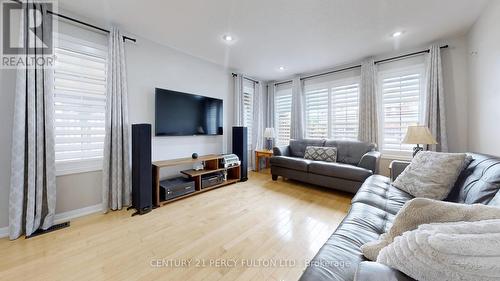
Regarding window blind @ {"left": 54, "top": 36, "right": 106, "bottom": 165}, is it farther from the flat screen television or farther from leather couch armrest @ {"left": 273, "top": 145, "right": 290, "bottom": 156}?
leather couch armrest @ {"left": 273, "top": 145, "right": 290, "bottom": 156}

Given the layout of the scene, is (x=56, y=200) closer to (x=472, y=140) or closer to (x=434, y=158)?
(x=434, y=158)

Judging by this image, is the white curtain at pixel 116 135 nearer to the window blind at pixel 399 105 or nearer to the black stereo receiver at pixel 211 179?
the black stereo receiver at pixel 211 179

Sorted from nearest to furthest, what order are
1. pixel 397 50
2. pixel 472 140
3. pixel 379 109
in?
1. pixel 472 140
2. pixel 397 50
3. pixel 379 109

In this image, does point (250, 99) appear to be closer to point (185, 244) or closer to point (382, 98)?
point (382, 98)

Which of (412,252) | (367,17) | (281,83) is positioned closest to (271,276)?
(412,252)

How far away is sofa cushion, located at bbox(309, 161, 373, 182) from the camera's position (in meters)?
2.73

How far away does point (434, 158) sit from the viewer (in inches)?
67.6

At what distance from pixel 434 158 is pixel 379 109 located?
6.23 ft

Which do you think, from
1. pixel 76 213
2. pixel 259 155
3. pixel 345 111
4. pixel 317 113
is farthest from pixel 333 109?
pixel 76 213

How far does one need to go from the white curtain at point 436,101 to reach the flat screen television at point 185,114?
132 inches

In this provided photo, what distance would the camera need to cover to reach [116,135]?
2.36 meters

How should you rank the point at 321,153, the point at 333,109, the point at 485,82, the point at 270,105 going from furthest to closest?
the point at 270,105 → the point at 333,109 → the point at 321,153 → the point at 485,82

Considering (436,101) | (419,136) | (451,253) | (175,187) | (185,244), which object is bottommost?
(185,244)

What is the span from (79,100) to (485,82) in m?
4.66
